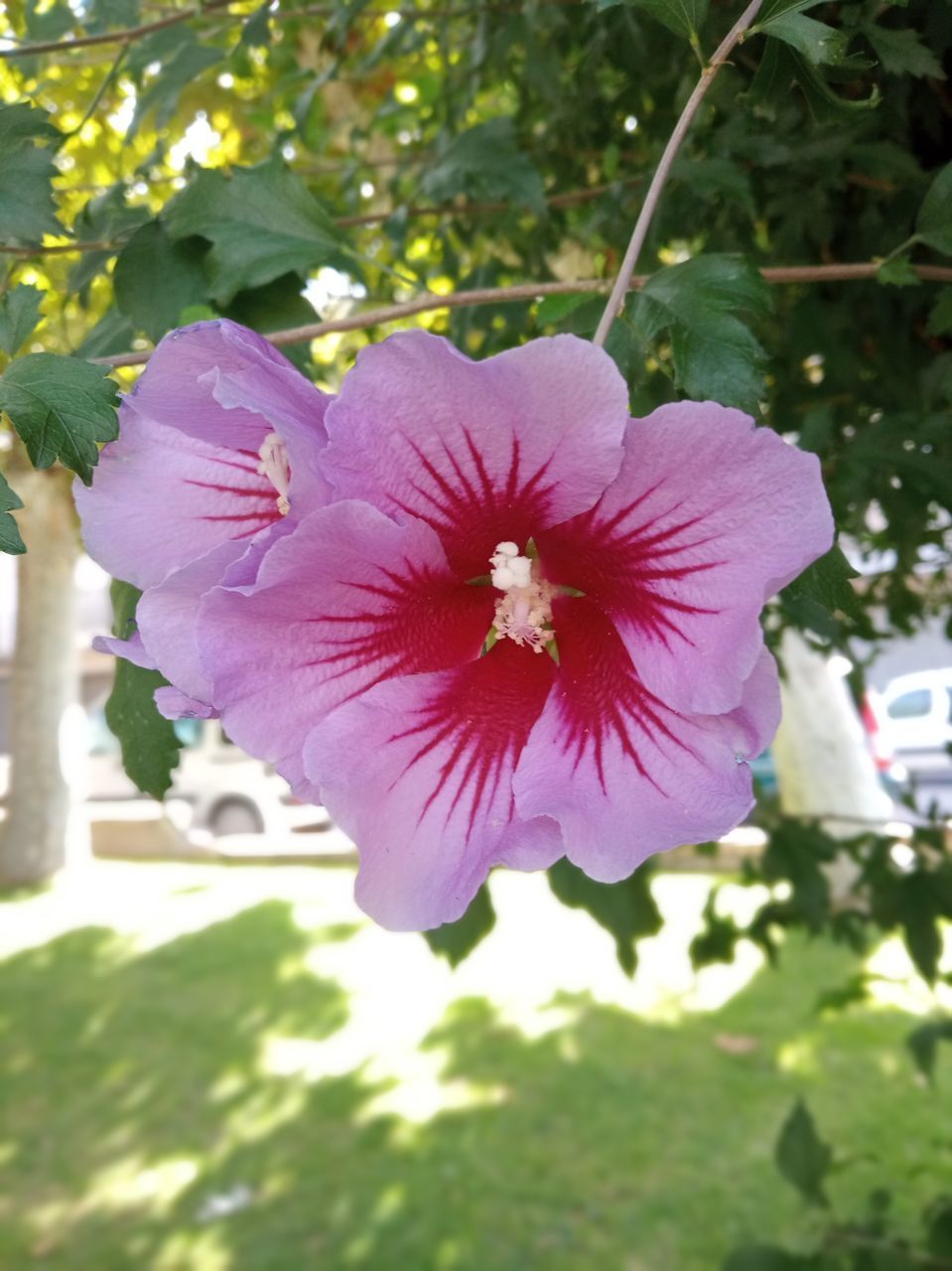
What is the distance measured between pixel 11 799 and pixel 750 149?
879 cm

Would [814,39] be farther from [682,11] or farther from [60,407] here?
[60,407]

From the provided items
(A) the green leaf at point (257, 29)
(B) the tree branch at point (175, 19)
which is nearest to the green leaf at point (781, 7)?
(B) the tree branch at point (175, 19)

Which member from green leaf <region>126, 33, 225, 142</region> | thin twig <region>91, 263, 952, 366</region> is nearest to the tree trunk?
green leaf <region>126, 33, 225, 142</region>

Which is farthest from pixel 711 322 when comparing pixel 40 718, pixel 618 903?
pixel 40 718

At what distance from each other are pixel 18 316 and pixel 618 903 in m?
1.13

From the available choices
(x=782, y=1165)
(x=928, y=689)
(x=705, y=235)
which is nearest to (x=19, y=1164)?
(x=782, y=1165)

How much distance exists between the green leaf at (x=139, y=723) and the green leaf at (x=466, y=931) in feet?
2.11

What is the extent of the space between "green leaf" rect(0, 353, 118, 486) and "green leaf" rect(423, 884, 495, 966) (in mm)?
880

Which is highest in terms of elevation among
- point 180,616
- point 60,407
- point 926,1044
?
point 60,407

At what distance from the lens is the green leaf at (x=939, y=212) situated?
2.63 ft

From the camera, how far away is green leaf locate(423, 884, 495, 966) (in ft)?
4.55

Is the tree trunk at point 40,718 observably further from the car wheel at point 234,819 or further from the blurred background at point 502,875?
the car wheel at point 234,819

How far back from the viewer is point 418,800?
0.59 meters

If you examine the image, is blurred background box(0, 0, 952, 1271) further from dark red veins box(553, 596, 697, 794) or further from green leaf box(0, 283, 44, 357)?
dark red veins box(553, 596, 697, 794)
